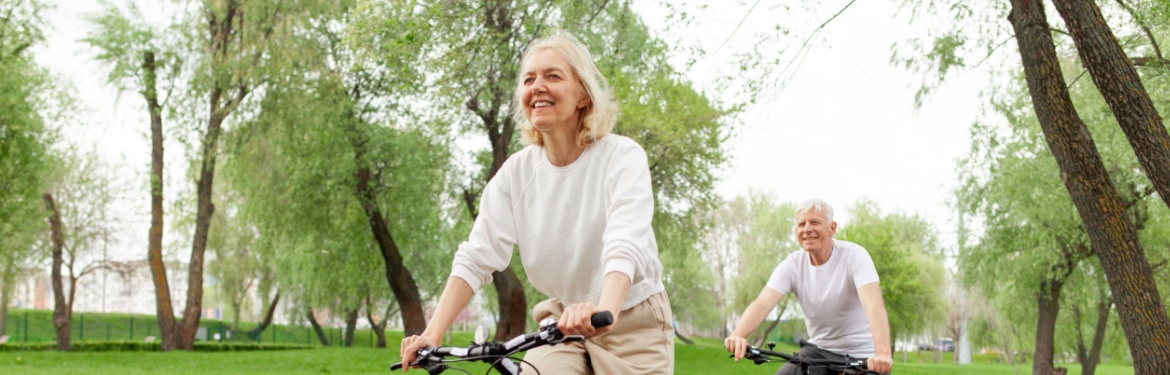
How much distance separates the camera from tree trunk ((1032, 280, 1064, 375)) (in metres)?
27.1

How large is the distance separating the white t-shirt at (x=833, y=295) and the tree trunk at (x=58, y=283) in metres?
28.0

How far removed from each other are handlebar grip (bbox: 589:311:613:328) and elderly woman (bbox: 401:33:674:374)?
492 millimetres

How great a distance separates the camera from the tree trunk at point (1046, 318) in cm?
2712

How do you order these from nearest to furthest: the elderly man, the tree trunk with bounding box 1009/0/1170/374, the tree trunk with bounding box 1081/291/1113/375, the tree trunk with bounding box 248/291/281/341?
the elderly man
the tree trunk with bounding box 1009/0/1170/374
the tree trunk with bounding box 1081/291/1113/375
the tree trunk with bounding box 248/291/281/341

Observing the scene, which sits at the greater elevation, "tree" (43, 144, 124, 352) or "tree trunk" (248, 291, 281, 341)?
"tree" (43, 144, 124, 352)

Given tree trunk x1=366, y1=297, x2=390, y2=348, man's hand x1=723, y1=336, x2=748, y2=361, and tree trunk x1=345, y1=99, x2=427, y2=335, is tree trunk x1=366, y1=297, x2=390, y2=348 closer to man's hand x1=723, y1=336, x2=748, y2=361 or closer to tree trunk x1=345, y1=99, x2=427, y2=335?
tree trunk x1=345, y1=99, x2=427, y2=335

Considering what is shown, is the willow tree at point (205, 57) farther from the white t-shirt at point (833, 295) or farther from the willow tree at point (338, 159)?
the white t-shirt at point (833, 295)

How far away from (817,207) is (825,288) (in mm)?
481

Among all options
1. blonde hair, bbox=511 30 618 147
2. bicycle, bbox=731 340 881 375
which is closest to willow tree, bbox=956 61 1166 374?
bicycle, bbox=731 340 881 375

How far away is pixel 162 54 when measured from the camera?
2830cm

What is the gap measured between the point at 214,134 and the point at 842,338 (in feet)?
79.4

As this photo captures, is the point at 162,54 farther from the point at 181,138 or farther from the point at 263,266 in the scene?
the point at 263,266

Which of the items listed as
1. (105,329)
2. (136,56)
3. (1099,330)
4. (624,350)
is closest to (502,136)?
(136,56)

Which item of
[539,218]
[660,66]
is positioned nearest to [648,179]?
[539,218]
